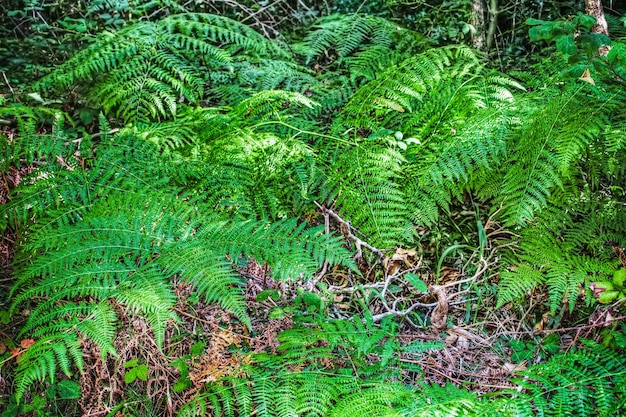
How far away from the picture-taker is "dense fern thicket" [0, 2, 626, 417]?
1.99 m

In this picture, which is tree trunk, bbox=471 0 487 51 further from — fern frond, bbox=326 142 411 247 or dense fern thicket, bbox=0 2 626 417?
fern frond, bbox=326 142 411 247

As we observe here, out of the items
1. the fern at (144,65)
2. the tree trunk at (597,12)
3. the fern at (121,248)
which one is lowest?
the fern at (121,248)

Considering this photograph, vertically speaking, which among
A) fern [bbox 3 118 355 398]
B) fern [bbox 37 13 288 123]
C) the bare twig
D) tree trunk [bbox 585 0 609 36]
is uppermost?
tree trunk [bbox 585 0 609 36]

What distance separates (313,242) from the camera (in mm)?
2154

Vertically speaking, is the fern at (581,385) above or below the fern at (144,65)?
below

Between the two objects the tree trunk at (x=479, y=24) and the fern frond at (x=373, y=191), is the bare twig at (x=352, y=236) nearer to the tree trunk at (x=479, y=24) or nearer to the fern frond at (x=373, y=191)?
the fern frond at (x=373, y=191)

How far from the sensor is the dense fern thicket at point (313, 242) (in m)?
1.99

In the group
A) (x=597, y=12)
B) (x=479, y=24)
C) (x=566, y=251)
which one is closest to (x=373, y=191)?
(x=566, y=251)

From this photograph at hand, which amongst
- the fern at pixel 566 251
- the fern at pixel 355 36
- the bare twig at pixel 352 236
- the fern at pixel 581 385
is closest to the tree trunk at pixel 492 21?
the fern at pixel 355 36

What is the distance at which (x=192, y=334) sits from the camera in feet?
8.20

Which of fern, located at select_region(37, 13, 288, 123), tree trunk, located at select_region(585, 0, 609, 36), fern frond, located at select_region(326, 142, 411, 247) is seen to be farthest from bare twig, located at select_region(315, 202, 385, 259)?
tree trunk, located at select_region(585, 0, 609, 36)

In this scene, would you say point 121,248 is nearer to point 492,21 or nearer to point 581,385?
point 581,385

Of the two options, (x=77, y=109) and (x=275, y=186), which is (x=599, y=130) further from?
(x=77, y=109)

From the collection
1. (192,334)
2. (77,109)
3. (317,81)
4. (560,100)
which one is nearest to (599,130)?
(560,100)
